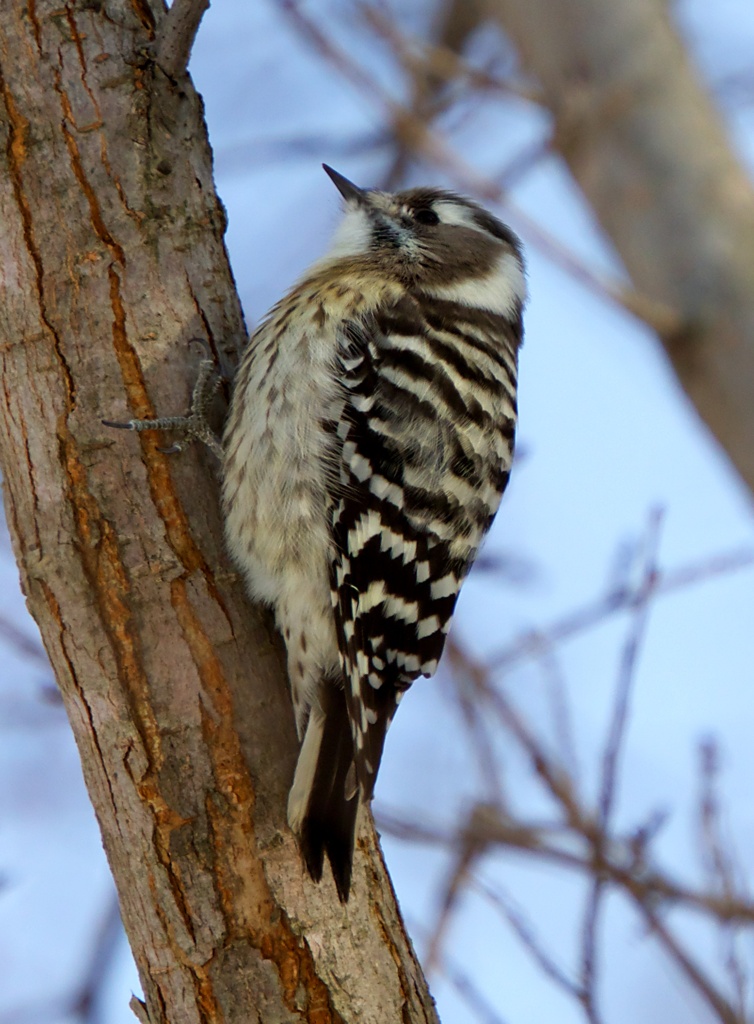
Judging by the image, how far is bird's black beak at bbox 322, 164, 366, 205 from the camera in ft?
14.0

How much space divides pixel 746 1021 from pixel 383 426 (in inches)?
68.2

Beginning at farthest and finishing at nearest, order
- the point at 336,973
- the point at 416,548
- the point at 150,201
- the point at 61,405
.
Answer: the point at 416,548, the point at 150,201, the point at 61,405, the point at 336,973

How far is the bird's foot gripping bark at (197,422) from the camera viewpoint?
2.79m

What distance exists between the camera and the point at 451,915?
136 inches

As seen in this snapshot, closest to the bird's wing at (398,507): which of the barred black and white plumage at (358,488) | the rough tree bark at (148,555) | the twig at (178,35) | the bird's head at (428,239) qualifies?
the barred black and white plumage at (358,488)

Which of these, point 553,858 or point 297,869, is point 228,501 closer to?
point 297,869

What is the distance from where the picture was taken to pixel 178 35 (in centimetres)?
290

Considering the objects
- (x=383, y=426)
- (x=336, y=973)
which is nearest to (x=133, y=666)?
(x=336, y=973)

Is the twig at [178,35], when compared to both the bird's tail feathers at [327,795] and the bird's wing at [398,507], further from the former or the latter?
the bird's tail feathers at [327,795]

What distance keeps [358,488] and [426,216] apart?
1465 mm

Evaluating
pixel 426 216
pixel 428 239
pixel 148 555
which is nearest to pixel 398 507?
pixel 148 555

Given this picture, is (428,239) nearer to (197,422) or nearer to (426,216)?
(426,216)

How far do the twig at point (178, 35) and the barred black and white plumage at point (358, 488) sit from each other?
0.77 meters

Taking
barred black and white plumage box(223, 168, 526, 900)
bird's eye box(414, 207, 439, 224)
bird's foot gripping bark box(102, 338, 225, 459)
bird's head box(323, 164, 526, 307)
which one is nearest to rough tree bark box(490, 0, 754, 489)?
bird's head box(323, 164, 526, 307)
